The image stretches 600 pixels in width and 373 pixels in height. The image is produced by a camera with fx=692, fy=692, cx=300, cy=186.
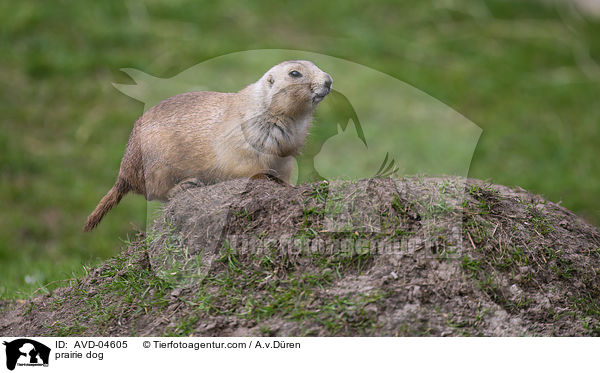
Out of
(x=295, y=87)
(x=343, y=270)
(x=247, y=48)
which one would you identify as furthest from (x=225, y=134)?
(x=247, y=48)

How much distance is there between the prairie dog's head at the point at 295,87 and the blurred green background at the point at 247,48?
4726mm

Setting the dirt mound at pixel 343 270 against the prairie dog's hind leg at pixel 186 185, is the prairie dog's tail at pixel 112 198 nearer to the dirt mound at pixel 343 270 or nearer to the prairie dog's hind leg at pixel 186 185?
the prairie dog's hind leg at pixel 186 185

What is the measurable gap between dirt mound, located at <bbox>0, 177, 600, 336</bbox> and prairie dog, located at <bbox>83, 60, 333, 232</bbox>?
330 mm

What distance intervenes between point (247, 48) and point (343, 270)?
8.62 metres

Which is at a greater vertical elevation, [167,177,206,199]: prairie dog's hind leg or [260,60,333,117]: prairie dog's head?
[260,60,333,117]: prairie dog's head

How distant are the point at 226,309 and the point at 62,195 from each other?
23.0 feet

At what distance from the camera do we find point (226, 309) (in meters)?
4.52

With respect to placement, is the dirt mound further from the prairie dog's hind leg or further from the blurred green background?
the blurred green background

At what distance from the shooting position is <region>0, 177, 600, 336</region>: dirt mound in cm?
440

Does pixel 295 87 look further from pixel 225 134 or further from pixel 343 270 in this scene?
pixel 343 270

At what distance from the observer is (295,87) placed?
535 cm

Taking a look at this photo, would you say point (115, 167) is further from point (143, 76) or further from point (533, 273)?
point (533, 273)
